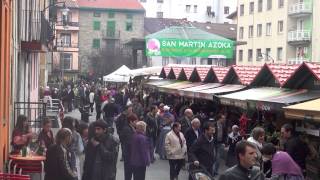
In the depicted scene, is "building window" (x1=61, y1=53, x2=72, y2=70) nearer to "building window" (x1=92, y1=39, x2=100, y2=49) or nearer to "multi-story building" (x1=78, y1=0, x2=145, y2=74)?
"multi-story building" (x1=78, y1=0, x2=145, y2=74)

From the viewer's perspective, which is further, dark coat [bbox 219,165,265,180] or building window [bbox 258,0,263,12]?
building window [bbox 258,0,263,12]

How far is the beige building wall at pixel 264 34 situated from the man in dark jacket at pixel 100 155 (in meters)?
55.6

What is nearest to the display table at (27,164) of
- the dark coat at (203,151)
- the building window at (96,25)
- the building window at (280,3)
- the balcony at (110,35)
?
the dark coat at (203,151)

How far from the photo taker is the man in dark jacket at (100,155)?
10.4 m

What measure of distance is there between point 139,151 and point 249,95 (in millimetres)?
4949

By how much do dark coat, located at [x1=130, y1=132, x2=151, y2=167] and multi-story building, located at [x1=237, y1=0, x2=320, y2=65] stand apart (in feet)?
168

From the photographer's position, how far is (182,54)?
1193 inches

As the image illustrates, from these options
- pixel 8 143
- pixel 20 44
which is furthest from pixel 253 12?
pixel 8 143

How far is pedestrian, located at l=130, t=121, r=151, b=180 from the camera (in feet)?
39.3

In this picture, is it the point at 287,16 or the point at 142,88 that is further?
the point at 287,16

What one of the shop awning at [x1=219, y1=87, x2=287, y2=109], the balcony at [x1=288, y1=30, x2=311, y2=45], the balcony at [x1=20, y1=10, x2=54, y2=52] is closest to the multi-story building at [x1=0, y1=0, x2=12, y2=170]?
the balcony at [x1=20, y1=10, x2=54, y2=52]

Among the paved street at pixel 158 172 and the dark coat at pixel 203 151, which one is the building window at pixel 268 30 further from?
the dark coat at pixel 203 151

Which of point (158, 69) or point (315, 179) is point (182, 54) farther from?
point (315, 179)

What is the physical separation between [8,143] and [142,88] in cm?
2405
